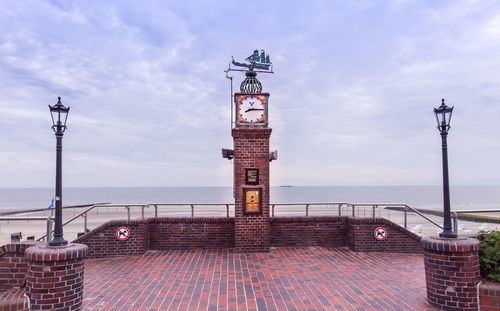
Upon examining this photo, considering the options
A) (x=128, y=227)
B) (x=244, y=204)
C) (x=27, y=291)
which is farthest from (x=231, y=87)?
(x=27, y=291)

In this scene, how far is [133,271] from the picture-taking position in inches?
294

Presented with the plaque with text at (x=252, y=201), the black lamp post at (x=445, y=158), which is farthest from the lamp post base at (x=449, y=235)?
the plaque with text at (x=252, y=201)

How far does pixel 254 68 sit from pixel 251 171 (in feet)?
10.4

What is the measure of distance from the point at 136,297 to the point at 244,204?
13.7 ft

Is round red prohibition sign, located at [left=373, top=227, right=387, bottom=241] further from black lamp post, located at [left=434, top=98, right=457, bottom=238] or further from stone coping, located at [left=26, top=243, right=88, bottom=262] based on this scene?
stone coping, located at [left=26, top=243, right=88, bottom=262]

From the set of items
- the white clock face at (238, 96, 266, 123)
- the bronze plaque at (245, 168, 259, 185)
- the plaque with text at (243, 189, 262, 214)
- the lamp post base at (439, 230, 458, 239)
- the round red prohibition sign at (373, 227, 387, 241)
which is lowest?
the round red prohibition sign at (373, 227, 387, 241)

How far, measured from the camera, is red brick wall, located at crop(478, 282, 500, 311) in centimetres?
508

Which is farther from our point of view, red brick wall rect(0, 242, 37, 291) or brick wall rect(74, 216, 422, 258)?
brick wall rect(74, 216, 422, 258)

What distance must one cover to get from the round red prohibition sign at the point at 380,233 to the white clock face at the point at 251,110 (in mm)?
4582

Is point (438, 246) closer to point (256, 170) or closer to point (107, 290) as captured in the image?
point (256, 170)

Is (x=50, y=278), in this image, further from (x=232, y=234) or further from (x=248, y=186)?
(x=232, y=234)

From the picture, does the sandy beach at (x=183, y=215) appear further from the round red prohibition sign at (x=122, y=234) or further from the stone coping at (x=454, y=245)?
the stone coping at (x=454, y=245)

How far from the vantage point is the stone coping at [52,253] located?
4.91 meters

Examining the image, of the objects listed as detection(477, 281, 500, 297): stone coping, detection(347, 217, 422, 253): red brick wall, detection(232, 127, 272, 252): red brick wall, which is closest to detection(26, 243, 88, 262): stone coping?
detection(232, 127, 272, 252): red brick wall
